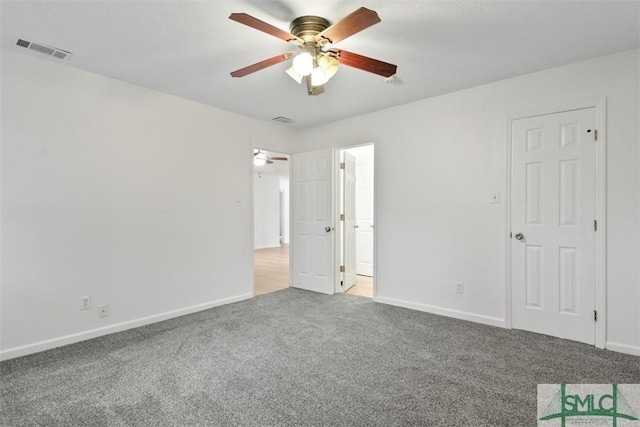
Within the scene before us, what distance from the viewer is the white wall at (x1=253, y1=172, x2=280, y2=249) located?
382 inches

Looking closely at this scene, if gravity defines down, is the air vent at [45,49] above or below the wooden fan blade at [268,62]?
above

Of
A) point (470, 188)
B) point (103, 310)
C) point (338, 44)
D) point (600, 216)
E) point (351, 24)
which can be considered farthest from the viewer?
point (470, 188)

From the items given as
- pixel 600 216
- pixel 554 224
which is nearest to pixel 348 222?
pixel 554 224

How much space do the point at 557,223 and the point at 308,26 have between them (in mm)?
2762

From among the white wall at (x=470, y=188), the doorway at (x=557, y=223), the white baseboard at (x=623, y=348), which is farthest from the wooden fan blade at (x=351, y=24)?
the white baseboard at (x=623, y=348)

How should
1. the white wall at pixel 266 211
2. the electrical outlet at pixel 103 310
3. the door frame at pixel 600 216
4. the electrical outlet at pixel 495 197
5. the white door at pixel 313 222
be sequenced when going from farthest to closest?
the white wall at pixel 266 211
the white door at pixel 313 222
the electrical outlet at pixel 495 197
the electrical outlet at pixel 103 310
the door frame at pixel 600 216

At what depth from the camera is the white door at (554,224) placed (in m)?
2.82

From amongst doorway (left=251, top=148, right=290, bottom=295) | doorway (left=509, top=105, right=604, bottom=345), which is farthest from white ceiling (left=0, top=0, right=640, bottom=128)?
doorway (left=251, top=148, right=290, bottom=295)

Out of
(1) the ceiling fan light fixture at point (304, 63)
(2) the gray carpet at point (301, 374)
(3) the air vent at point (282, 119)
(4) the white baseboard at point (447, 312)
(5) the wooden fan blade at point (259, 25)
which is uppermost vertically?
(3) the air vent at point (282, 119)

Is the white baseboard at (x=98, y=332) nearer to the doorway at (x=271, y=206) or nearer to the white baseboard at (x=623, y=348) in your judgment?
the white baseboard at (x=623, y=348)

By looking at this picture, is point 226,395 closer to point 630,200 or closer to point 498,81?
point 630,200

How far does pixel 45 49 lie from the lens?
253 cm

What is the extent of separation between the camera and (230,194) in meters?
4.16

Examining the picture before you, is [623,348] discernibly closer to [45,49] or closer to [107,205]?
[107,205]
